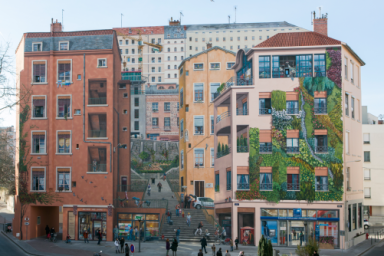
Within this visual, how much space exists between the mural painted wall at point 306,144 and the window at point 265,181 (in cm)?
33

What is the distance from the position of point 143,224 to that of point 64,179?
946 cm

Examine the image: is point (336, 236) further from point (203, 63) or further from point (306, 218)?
point (203, 63)

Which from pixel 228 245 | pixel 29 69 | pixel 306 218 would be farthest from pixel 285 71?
pixel 29 69

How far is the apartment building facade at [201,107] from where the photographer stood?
2591 inches

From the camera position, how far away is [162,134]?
11475cm

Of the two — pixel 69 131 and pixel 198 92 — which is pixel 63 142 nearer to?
pixel 69 131

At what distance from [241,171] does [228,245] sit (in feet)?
23.3

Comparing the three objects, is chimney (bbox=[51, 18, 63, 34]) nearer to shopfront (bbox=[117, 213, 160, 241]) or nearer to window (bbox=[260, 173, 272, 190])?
shopfront (bbox=[117, 213, 160, 241])

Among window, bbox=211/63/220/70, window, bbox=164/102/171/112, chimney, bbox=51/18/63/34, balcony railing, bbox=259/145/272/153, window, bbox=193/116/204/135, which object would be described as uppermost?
chimney, bbox=51/18/63/34

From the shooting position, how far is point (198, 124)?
66.8 meters

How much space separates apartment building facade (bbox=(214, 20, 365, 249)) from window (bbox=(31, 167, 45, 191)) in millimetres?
19239

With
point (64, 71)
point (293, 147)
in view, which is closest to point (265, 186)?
point (293, 147)

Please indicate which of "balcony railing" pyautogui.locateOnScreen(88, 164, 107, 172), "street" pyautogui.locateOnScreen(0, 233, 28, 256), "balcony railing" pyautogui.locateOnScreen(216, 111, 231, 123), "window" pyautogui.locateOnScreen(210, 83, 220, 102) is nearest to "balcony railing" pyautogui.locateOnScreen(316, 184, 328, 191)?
"balcony railing" pyautogui.locateOnScreen(216, 111, 231, 123)

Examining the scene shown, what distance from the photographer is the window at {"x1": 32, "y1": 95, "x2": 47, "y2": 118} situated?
177ft
